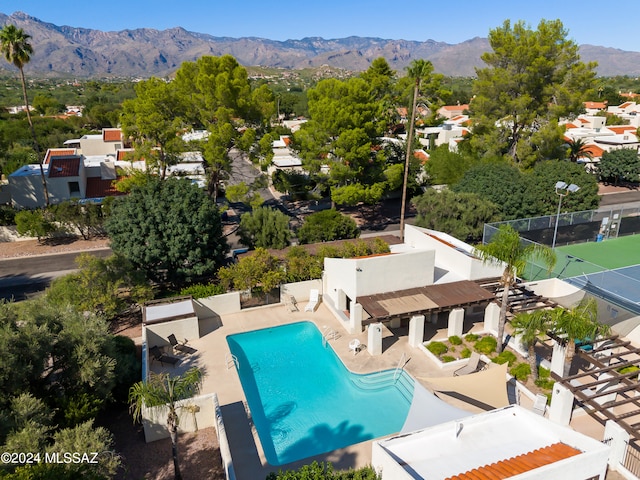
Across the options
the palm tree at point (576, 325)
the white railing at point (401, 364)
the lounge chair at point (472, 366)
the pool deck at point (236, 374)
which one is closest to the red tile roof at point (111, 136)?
the pool deck at point (236, 374)

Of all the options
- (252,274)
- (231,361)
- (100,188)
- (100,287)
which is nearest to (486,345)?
(231,361)

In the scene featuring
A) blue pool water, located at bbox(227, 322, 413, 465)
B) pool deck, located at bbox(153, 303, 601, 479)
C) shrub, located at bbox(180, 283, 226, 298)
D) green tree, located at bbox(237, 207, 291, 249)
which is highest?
green tree, located at bbox(237, 207, 291, 249)

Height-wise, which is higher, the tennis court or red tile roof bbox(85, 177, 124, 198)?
red tile roof bbox(85, 177, 124, 198)

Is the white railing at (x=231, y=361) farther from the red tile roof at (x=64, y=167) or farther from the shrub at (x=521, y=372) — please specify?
the red tile roof at (x=64, y=167)

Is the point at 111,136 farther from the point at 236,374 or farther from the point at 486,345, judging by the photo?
the point at 486,345

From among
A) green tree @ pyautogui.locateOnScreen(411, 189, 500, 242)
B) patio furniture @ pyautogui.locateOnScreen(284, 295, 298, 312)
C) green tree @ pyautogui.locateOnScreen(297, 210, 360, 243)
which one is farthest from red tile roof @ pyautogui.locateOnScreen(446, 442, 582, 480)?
green tree @ pyautogui.locateOnScreen(297, 210, 360, 243)

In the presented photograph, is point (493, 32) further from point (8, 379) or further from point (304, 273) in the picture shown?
point (8, 379)

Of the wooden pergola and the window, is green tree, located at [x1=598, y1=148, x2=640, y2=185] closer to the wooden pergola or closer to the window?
the wooden pergola
